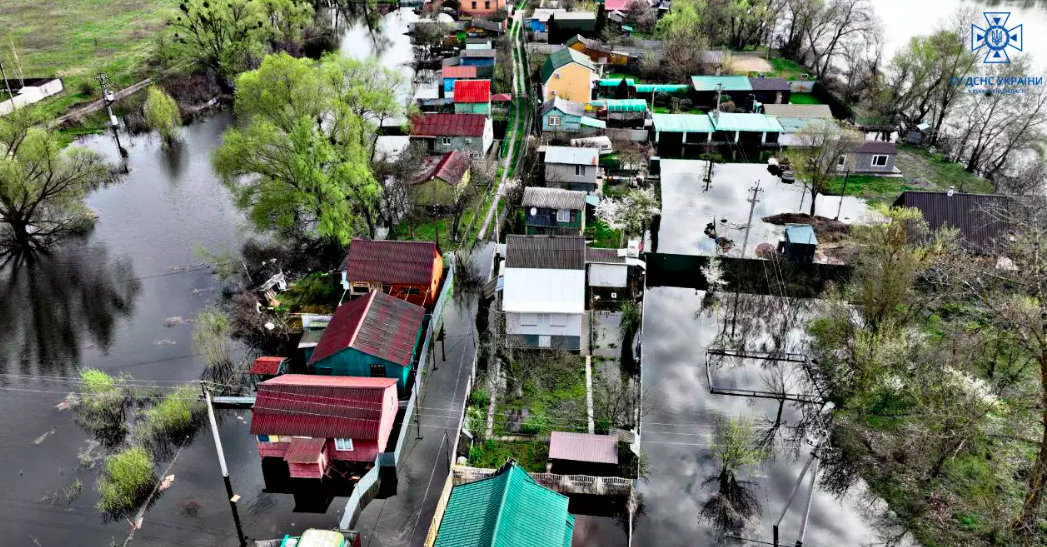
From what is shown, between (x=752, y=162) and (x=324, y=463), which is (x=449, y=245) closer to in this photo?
(x=324, y=463)

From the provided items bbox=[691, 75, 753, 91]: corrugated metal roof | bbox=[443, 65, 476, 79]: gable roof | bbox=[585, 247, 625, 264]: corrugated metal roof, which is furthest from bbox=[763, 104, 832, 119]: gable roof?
bbox=[585, 247, 625, 264]: corrugated metal roof

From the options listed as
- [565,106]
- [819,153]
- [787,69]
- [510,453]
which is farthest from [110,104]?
[787,69]

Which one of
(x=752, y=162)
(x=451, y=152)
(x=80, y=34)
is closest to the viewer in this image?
(x=451, y=152)

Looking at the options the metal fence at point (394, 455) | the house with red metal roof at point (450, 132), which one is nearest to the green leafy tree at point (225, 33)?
the house with red metal roof at point (450, 132)

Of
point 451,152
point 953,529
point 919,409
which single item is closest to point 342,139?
point 451,152

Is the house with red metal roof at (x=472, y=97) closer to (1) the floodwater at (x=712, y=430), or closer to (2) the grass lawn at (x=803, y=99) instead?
(1) the floodwater at (x=712, y=430)

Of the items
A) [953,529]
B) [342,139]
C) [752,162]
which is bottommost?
[953,529]

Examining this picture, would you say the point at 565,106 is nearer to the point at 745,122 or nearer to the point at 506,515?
the point at 745,122
